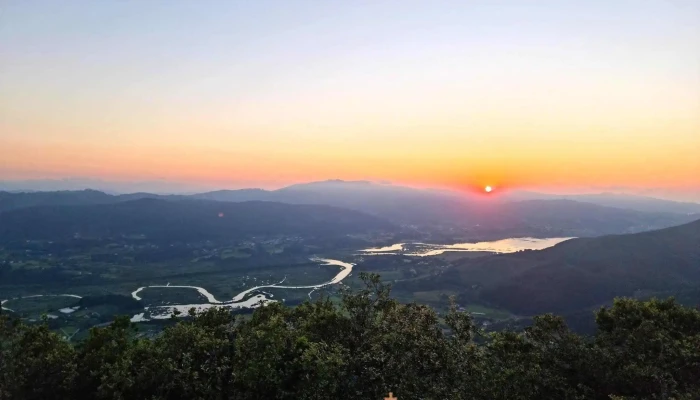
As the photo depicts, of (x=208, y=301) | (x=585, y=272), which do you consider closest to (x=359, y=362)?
(x=208, y=301)

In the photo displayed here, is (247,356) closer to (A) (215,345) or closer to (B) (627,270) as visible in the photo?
(A) (215,345)

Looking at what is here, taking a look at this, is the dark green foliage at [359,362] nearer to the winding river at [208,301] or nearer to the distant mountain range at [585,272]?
the winding river at [208,301]

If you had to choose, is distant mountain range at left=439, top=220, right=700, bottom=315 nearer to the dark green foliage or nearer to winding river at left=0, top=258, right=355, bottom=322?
winding river at left=0, top=258, right=355, bottom=322

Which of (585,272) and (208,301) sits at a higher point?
(585,272)

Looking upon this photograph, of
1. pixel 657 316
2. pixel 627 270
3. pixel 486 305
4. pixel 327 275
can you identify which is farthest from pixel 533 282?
pixel 657 316

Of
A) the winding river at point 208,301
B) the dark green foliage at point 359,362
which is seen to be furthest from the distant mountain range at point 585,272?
the dark green foliage at point 359,362

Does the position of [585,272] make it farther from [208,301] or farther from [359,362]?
[359,362]
